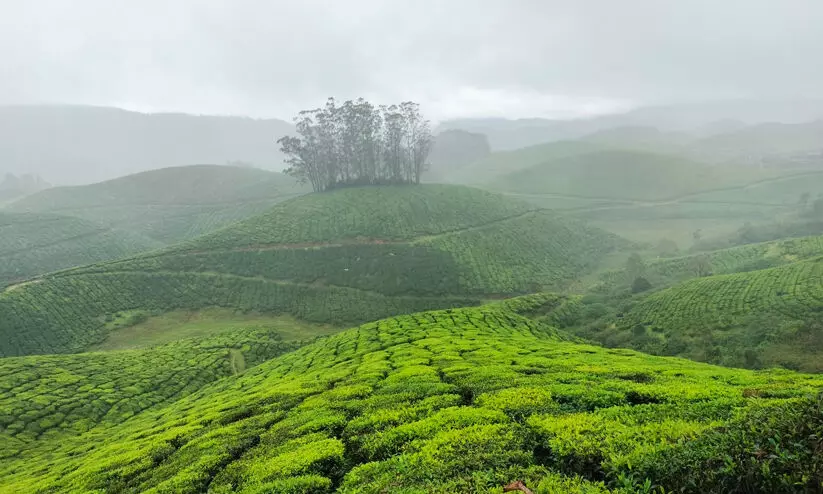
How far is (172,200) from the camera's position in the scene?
159m

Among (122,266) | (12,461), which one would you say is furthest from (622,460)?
(122,266)

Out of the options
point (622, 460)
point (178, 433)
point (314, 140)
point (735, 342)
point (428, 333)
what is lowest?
point (735, 342)

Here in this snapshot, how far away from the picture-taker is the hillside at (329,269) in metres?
58.5

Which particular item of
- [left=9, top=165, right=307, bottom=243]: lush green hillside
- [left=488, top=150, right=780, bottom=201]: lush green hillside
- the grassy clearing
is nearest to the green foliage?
the grassy clearing

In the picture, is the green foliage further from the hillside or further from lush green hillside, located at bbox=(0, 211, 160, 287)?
lush green hillside, located at bbox=(0, 211, 160, 287)

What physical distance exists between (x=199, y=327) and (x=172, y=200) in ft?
388

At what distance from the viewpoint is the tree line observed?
128125 millimetres

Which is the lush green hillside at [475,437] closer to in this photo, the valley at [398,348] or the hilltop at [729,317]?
the valley at [398,348]

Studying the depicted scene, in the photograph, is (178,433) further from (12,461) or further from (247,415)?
(12,461)

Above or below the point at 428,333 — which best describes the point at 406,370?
above

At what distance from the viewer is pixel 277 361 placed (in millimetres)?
40375

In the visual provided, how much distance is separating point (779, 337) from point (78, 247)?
434 feet

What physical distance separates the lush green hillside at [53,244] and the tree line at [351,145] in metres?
50.2

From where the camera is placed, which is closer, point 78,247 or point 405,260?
point 405,260
